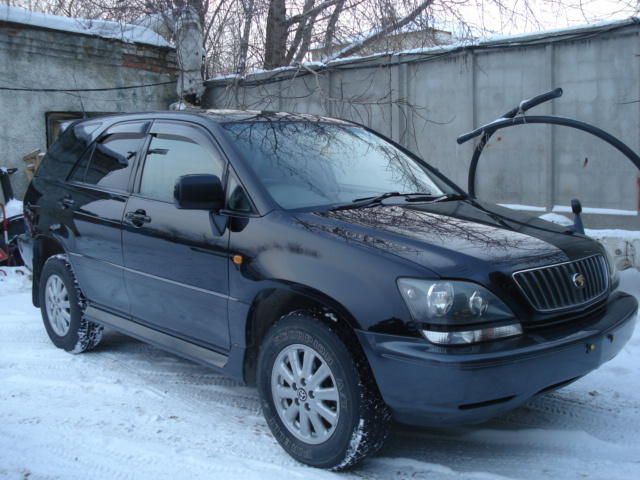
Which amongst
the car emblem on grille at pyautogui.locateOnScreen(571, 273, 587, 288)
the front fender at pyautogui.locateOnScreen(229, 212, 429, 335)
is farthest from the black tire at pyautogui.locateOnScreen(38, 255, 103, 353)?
the car emblem on grille at pyautogui.locateOnScreen(571, 273, 587, 288)

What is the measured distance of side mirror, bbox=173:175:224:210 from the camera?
12.1 feet

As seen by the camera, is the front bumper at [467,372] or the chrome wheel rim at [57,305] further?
the chrome wheel rim at [57,305]

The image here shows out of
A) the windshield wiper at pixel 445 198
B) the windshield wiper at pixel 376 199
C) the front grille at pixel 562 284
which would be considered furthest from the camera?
the windshield wiper at pixel 445 198

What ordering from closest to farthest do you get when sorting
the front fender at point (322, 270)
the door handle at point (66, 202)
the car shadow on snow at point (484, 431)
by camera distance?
1. the front fender at point (322, 270)
2. the car shadow on snow at point (484, 431)
3. the door handle at point (66, 202)

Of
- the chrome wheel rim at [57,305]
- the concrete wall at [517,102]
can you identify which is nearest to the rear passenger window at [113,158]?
the chrome wheel rim at [57,305]

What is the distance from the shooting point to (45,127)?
1012 cm

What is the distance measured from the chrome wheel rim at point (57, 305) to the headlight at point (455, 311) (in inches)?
129

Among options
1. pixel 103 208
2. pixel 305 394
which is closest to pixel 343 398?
pixel 305 394

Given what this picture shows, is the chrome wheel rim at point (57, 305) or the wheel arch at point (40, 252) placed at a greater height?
the wheel arch at point (40, 252)

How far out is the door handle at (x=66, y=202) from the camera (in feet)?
17.0

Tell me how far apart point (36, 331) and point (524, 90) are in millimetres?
5874

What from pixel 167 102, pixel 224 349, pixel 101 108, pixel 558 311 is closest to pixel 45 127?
pixel 101 108

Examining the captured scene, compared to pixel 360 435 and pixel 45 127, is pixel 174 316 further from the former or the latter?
pixel 45 127

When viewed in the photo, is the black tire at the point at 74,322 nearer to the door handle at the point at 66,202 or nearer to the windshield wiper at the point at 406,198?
the door handle at the point at 66,202
